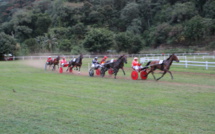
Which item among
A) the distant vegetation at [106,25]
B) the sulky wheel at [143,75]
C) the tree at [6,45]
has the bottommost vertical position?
the sulky wheel at [143,75]

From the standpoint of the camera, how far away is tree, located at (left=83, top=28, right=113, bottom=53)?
182ft

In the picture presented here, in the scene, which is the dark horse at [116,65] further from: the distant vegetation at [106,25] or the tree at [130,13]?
the tree at [130,13]

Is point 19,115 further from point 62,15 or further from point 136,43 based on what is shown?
point 62,15

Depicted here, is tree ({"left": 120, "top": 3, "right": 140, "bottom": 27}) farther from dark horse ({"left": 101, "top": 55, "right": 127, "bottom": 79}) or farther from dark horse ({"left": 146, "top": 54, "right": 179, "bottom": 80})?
dark horse ({"left": 146, "top": 54, "right": 179, "bottom": 80})

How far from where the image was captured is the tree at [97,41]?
182 ft

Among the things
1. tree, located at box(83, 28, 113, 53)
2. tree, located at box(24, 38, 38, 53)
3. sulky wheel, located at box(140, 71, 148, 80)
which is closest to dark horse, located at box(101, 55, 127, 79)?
sulky wheel, located at box(140, 71, 148, 80)

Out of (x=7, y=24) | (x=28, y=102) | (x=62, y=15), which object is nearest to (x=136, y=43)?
(x=62, y=15)

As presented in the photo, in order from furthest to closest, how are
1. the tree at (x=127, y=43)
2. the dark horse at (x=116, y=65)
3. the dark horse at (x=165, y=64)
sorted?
the tree at (x=127, y=43)
the dark horse at (x=116, y=65)
the dark horse at (x=165, y=64)

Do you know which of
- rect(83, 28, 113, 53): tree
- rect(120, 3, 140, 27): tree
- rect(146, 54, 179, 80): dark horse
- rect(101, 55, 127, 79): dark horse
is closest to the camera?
rect(146, 54, 179, 80): dark horse

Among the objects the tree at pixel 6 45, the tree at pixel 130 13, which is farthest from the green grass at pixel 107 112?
the tree at pixel 130 13

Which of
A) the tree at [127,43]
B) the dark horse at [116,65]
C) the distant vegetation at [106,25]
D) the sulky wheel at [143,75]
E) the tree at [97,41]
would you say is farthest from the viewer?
the tree at [127,43]

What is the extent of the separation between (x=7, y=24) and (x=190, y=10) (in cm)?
4904

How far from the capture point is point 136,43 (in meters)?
61.8

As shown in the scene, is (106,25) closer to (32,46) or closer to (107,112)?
(32,46)
